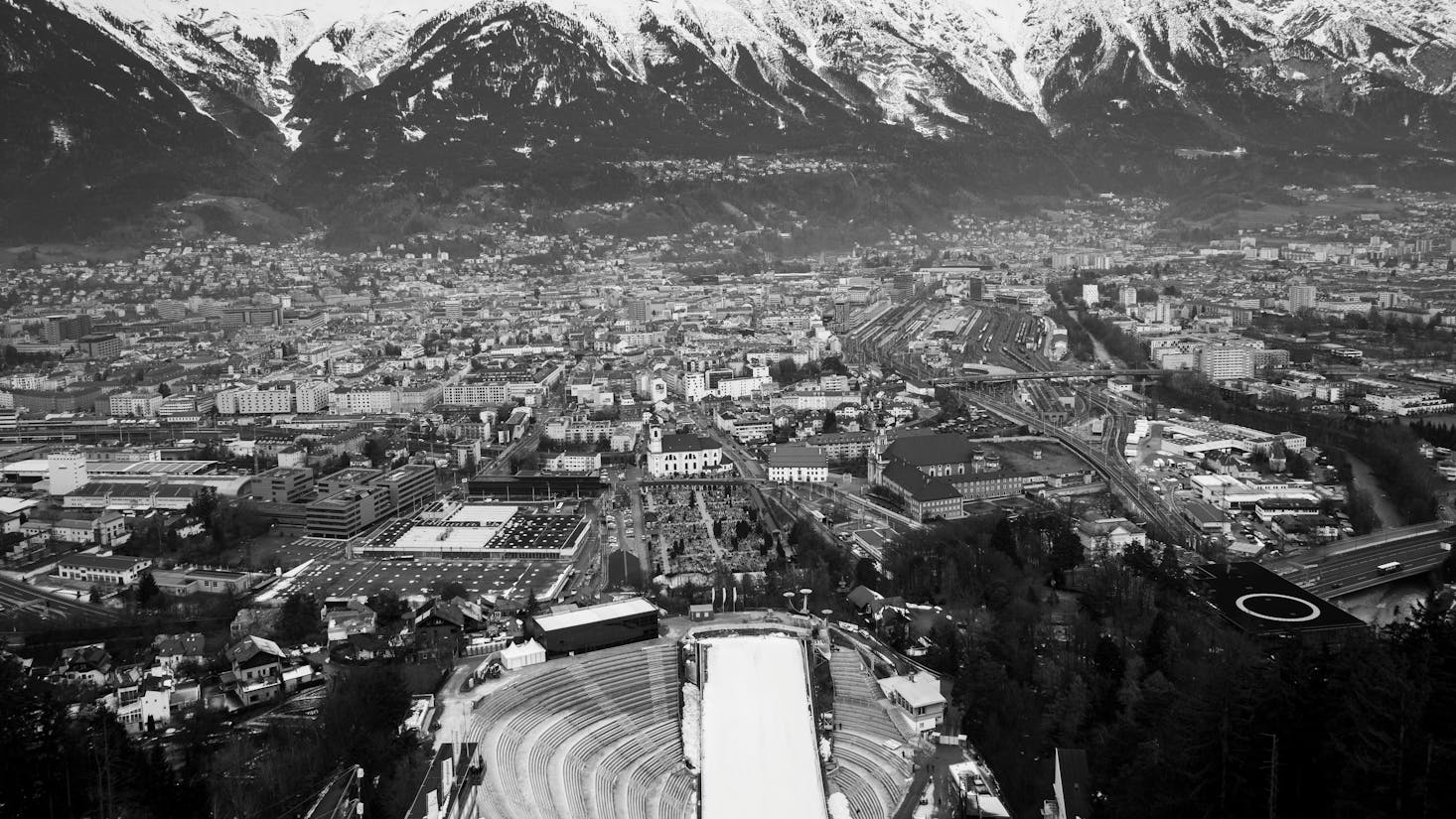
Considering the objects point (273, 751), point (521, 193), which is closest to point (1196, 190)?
point (521, 193)

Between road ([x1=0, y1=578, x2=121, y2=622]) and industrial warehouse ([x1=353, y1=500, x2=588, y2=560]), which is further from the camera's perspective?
industrial warehouse ([x1=353, y1=500, x2=588, y2=560])

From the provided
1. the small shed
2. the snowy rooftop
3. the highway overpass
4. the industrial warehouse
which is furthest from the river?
the small shed

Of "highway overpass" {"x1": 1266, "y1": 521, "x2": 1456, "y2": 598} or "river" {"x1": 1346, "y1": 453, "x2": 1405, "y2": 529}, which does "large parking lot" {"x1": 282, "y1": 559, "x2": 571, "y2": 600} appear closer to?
"highway overpass" {"x1": 1266, "y1": 521, "x2": 1456, "y2": 598}

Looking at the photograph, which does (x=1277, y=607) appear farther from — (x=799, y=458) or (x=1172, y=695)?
(x=799, y=458)

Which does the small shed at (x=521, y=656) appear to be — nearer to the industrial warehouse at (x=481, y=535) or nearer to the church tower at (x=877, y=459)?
the industrial warehouse at (x=481, y=535)

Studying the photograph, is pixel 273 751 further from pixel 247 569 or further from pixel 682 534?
pixel 682 534

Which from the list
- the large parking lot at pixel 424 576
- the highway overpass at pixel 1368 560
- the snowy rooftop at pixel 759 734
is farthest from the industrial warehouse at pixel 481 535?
the highway overpass at pixel 1368 560
